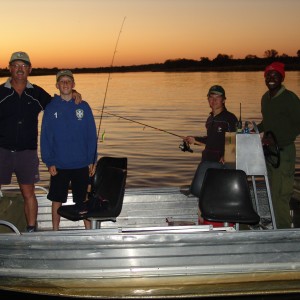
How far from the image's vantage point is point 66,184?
17.5 feet

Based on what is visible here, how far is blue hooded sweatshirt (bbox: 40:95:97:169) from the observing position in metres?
5.21

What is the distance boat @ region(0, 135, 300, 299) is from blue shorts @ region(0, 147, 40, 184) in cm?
89

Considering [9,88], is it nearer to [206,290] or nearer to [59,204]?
[59,204]

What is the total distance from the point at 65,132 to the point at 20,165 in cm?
53

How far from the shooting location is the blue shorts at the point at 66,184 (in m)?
5.30

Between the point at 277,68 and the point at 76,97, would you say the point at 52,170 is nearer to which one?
the point at 76,97

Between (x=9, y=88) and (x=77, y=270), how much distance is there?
5.91 ft

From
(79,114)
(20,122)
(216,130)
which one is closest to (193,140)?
(216,130)

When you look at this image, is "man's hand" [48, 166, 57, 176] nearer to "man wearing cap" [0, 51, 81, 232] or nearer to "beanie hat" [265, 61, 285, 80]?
"man wearing cap" [0, 51, 81, 232]

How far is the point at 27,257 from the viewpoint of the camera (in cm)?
446

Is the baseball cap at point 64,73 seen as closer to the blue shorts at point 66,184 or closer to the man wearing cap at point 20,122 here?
the man wearing cap at point 20,122

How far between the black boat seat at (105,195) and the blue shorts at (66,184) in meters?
0.12

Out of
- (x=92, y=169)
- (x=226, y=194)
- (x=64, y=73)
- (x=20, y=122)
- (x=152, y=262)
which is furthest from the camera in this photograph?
(x=92, y=169)

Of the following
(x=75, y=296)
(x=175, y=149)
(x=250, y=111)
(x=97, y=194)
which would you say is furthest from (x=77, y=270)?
(x=250, y=111)
